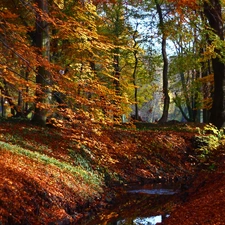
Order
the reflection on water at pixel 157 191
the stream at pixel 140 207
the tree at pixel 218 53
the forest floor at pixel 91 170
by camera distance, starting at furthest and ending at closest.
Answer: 1. the tree at pixel 218 53
2. the reflection on water at pixel 157 191
3. the stream at pixel 140 207
4. the forest floor at pixel 91 170

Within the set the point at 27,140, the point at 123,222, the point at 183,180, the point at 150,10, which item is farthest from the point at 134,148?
the point at 150,10

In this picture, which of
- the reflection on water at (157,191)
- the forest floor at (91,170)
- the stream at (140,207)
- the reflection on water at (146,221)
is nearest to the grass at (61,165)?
the forest floor at (91,170)

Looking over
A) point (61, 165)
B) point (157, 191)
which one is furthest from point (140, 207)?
point (61, 165)

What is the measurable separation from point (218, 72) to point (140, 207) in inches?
322

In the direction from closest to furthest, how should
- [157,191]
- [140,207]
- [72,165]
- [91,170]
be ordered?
[140,207]
[72,165]
[157,191]
[91,170]

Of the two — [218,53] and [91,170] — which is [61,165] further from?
[218,53]

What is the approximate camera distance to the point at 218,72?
56.8 ft

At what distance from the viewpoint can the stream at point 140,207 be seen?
1049 cm

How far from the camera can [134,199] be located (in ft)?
43.9

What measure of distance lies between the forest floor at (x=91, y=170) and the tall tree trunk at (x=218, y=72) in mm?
2370

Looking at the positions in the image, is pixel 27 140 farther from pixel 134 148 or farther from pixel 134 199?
pixel 134 148

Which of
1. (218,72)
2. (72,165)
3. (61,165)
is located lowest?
(72,165)

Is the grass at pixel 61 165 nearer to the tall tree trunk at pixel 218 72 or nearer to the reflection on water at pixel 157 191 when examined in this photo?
the reflection on water at pixel 157 191

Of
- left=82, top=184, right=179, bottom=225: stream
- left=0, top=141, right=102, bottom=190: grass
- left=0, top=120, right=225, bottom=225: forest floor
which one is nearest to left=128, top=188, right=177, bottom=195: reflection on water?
left=82, top=184, right=179, bottom=225: stream
